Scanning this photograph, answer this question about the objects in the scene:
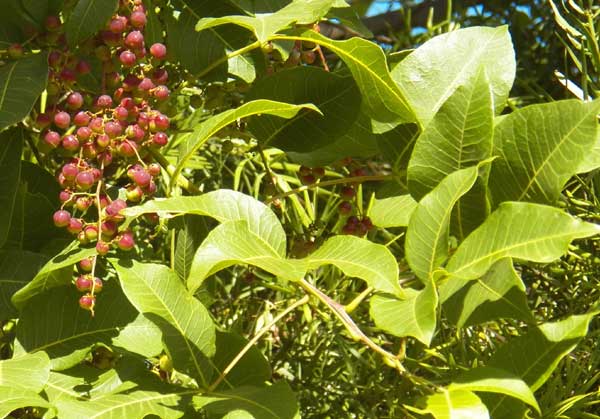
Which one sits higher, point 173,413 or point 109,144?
point 109,144

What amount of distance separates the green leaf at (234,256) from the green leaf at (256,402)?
90 millimetres

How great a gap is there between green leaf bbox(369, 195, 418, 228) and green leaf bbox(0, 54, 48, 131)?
258 millimetres

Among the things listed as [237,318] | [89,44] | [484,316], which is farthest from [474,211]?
[237,318]

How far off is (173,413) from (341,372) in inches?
13.8

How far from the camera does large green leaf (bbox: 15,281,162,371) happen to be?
2.24 ft

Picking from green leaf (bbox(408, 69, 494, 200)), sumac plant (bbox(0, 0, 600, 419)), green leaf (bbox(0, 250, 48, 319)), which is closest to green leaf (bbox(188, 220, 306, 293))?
sumac plant (bbox(0, 0, 600, 419))

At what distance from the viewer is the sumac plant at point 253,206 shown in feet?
1.84

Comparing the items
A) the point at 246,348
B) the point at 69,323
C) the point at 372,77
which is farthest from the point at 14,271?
the point at 372,77

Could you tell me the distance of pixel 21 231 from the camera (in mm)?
747

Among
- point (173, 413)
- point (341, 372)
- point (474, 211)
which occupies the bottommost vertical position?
point (341, 372)

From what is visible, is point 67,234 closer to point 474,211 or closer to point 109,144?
point 109,144

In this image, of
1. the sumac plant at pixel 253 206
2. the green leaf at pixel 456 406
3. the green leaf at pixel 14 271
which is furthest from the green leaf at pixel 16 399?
the green leaf at pixel 456 406

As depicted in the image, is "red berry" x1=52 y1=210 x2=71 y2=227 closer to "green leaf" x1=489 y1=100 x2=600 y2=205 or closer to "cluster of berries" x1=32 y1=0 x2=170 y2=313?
"cluster of berries" x1=32 y1=0 x2=170 y2=313

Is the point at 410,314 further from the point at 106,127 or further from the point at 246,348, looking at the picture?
the point at 106,127
